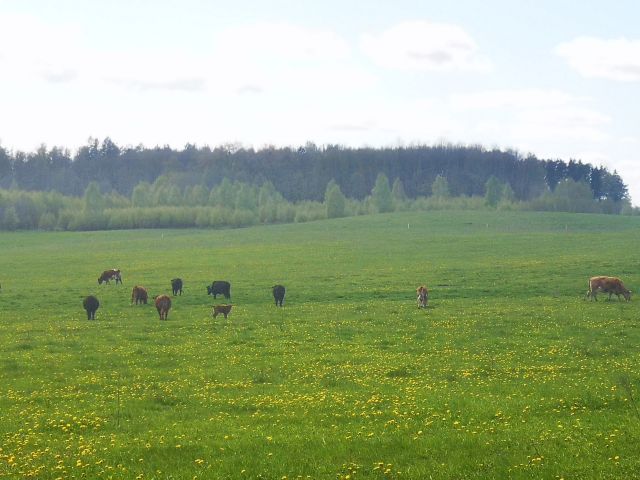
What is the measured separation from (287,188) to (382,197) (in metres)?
39.1

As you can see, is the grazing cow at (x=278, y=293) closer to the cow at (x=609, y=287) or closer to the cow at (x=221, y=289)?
the cow at (x=221, y=289)

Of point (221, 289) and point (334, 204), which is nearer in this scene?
point (221, 289)

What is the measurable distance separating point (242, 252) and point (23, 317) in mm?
38727

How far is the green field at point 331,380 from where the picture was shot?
12430 mm

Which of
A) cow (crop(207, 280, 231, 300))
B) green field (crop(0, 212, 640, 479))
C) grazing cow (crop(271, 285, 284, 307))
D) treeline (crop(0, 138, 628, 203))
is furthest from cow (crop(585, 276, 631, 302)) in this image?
treeline (crop(0, 138, 628, 203))

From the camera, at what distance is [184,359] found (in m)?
23.1

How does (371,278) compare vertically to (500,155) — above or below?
below

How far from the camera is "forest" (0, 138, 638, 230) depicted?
5320 inches

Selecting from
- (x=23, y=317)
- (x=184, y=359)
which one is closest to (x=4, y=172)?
(x=23, y=317)

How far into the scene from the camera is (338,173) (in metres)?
186

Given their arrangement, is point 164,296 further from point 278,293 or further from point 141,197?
point 141,197

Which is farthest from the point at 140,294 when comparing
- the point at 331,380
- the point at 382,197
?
the point at 382,197

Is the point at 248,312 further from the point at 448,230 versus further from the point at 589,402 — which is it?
the point at 448,230

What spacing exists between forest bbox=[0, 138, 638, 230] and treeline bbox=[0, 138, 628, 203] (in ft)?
0.87
